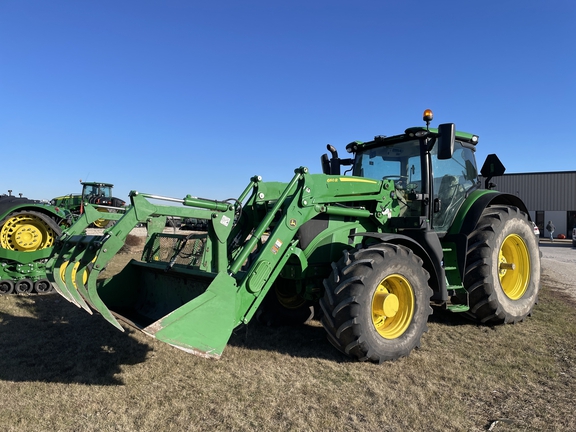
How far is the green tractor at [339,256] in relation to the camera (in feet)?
13.6

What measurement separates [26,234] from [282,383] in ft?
23.6

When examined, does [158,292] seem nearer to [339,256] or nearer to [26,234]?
[339,256]

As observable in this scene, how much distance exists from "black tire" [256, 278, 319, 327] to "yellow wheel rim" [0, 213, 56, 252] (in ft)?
18.0

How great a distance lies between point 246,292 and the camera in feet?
14.1

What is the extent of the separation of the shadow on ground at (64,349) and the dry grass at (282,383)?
0.02 meters

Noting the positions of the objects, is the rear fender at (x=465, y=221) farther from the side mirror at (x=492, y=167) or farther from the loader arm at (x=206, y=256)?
the loader arm at (x=206, y=256)

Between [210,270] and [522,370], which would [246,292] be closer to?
[210,270]

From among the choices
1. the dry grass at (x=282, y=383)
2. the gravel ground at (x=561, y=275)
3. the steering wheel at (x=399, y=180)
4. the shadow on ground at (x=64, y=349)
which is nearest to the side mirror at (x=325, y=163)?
the steering wheel at (x=399, y=180)

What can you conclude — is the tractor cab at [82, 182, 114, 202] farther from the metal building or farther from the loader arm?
the metal building

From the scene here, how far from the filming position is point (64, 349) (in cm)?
504

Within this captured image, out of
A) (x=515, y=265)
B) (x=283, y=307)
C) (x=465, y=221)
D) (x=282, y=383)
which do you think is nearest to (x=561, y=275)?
(x=515, y=265)

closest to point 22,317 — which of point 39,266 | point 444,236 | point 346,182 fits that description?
point 39,266

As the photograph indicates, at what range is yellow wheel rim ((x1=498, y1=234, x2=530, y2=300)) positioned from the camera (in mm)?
6695

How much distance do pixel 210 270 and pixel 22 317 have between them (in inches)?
157
